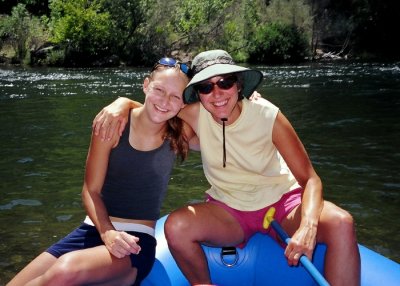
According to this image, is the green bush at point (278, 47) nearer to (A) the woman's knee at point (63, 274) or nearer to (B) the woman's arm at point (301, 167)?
(B) the woman's arm at point (301, 167)

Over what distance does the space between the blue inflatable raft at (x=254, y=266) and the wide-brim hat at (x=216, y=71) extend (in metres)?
0.75

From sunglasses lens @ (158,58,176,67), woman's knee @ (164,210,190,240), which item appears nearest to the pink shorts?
woman's knee @ (164,210,190,240)

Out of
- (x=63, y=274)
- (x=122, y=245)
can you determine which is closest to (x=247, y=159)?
(x=122, y=245)

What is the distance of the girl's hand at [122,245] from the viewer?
6.89 ft

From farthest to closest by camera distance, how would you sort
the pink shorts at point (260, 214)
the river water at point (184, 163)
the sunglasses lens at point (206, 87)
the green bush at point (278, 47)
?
the green bush at point (278, 47) → the river water at point (184, 163) → the pink shorts at point (260, 214) → the sunglasses lens at point (206, 87)

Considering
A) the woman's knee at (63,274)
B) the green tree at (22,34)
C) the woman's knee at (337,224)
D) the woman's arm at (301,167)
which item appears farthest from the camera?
the green tree at (22,34)

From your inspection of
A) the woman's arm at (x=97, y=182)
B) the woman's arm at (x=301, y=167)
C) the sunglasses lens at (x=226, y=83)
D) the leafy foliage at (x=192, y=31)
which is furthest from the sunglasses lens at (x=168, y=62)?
the leafy foliage at (x=192, y=31)

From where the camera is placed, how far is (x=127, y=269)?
2182 millimetres

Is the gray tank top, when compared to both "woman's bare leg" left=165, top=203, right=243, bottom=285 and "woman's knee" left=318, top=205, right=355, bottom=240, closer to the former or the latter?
"woman's bare leg" left=165, top=203, right=243, bottom=285

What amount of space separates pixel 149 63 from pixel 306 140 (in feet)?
70.1

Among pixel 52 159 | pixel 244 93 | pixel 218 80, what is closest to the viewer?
pixel 218 80

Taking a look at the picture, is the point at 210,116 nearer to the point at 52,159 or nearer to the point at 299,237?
the point at 299,237

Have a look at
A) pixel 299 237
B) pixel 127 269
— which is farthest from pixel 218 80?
pixel 127 269

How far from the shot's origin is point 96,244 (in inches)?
90.9
